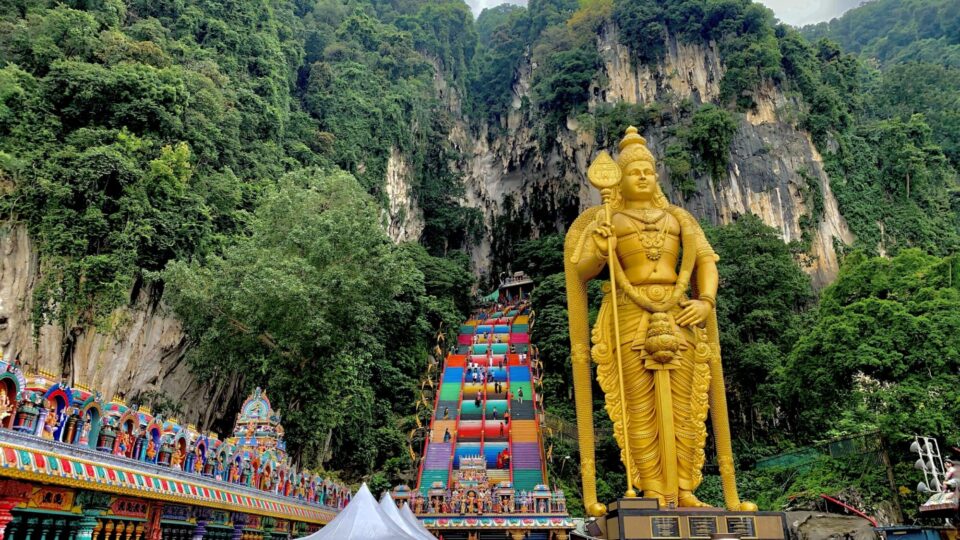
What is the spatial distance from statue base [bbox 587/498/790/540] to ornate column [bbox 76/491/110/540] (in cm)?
344

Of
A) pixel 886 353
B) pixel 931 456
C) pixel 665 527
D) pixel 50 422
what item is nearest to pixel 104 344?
pixel 50 422

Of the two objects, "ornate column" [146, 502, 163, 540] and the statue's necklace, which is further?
the statue's necklace

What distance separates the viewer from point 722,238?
19.1 meters

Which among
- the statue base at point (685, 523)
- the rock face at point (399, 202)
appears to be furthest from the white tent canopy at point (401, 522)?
Answer: the rock face at point (399, 202)

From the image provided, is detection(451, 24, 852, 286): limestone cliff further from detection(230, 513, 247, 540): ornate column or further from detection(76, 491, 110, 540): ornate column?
detection(76, 491, 110, 540): ornate column

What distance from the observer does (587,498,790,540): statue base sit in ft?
15.3

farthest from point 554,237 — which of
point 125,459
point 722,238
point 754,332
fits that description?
point 125,459

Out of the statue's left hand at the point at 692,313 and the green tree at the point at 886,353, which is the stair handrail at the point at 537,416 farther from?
the statue's left hand at the point at 692,313

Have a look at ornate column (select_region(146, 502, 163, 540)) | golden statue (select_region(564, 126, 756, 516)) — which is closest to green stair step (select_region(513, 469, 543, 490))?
golden statue (select_region(564, 126, 756, 516))

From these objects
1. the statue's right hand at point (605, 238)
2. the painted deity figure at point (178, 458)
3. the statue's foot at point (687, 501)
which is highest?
the statue's right hand at point (605, 238)

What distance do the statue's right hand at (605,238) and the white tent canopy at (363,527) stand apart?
2899mm

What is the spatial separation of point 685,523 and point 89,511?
3977mm

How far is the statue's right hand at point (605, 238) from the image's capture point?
18.6ft

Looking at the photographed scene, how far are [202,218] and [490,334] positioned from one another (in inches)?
478
